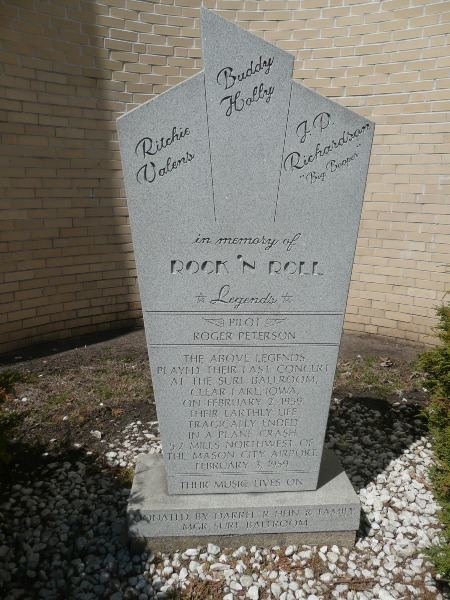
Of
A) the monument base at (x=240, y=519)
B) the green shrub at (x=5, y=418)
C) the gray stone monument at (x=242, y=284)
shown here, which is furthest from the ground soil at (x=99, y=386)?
the gray stone monument at (x=242, y=284)

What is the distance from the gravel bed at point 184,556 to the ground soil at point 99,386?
44cm

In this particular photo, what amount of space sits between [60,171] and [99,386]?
2968 mm

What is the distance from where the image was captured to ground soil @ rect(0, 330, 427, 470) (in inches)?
153

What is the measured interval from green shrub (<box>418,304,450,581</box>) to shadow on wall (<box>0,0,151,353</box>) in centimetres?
460

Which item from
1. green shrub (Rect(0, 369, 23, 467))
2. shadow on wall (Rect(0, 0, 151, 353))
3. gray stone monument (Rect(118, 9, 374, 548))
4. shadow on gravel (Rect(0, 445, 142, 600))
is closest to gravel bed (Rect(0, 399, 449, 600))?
shadow on gravel (Rect(0, 445, 142, 600))

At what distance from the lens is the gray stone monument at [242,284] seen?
→ 2232 millimetres

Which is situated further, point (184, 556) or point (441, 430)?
point (441, 430)

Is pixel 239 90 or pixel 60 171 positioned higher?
pixel 239 90

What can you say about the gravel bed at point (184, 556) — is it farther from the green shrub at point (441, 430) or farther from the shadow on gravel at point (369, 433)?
the green shrub at point (441, 430)

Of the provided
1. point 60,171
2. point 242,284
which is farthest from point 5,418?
point 60,171

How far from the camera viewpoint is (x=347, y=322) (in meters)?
6.82

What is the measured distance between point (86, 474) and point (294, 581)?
1737 mm

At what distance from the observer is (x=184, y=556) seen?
8.91ft

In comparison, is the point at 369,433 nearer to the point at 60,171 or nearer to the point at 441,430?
the point at 441,430
